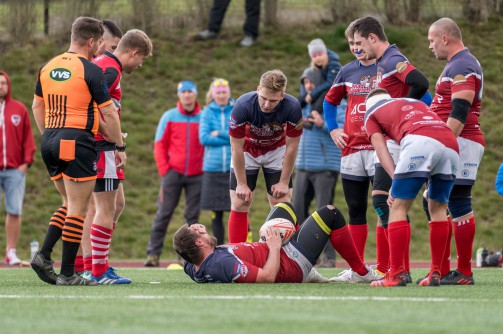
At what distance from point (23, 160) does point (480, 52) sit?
11.4m

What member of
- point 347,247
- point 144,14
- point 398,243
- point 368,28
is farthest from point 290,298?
point 144,14

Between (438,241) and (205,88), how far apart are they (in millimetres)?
13007

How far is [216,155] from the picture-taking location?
13.9 m

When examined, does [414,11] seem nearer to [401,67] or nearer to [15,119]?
[15,119]

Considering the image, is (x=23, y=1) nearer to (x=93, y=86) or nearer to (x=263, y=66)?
(x=263, y=66)

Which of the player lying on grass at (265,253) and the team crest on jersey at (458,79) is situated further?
the team crest on jersey at (458,79)

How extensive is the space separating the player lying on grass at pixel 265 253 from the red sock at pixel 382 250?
0.74 meters

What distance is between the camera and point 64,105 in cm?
824

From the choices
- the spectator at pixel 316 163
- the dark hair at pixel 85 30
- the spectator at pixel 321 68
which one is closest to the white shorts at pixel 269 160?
the dark hair at pixel 85 30

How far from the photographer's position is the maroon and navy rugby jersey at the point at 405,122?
776 cm

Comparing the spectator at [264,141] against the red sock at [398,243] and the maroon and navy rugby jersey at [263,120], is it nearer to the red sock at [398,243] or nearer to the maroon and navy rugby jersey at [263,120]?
the maroon and navy rugby jersey at [263,120]

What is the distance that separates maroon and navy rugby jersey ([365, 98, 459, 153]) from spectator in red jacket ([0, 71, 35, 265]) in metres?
7.23

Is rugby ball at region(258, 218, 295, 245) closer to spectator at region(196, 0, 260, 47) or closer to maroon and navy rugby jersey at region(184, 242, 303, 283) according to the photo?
maroon and navy rugby jersey at region(184, 242, 303, 283)

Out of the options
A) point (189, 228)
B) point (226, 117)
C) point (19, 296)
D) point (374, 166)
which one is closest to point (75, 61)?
point (189, 228)
